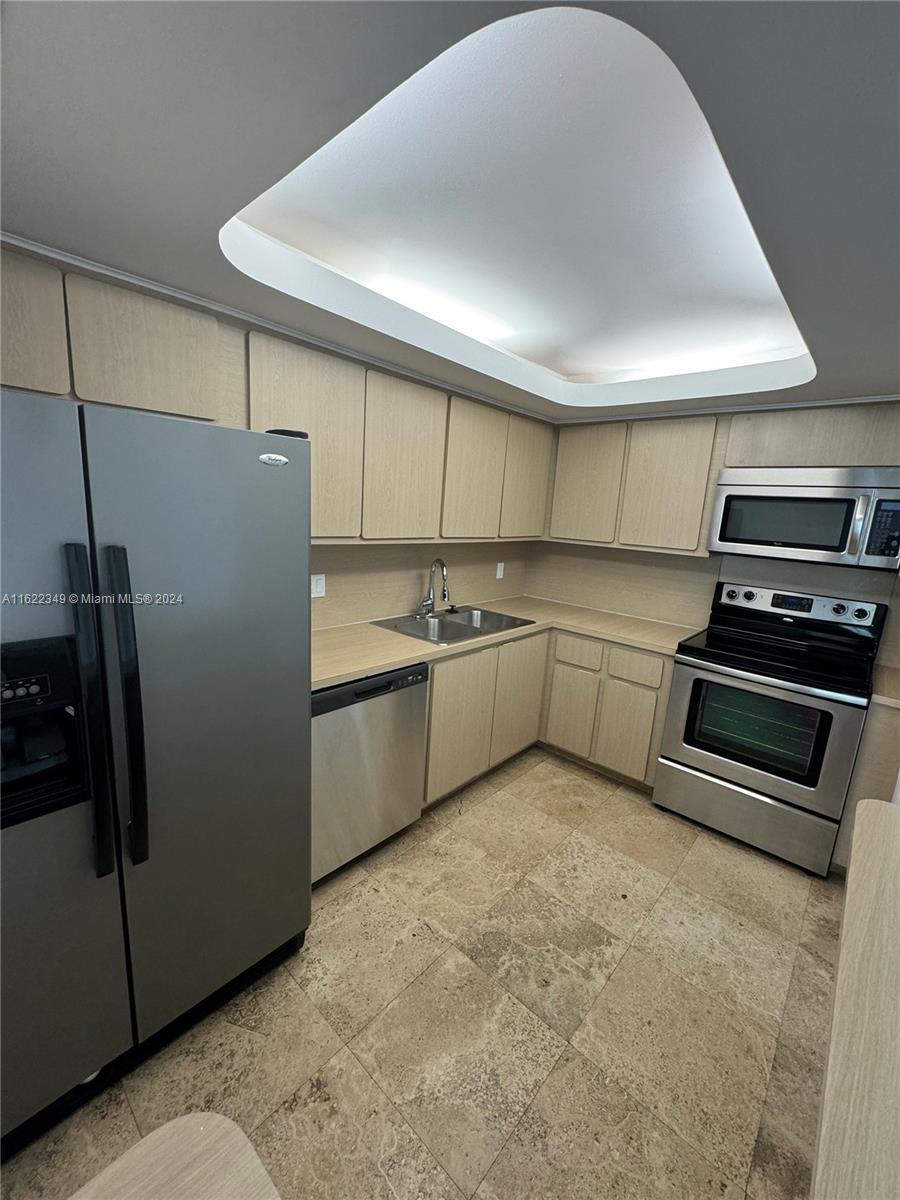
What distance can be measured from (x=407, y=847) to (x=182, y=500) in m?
1.89

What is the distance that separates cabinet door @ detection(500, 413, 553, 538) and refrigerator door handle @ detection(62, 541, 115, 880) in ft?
7.66

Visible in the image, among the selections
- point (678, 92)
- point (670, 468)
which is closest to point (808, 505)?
point (670, 468)

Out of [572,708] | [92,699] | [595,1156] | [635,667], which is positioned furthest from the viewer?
[572,708]

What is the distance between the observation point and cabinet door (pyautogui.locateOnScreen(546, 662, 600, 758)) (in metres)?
2.95

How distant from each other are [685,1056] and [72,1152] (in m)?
1.70

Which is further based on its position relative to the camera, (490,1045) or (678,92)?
(490,1045)

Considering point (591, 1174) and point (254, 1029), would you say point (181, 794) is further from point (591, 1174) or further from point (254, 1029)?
point (591, 1174)

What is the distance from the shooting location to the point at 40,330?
1.33 m

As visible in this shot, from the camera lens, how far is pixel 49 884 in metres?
1.13

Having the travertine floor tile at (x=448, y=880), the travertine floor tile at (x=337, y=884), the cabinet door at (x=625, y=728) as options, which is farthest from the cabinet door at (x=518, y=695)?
the travertine floor tile at (x=337, y=884)

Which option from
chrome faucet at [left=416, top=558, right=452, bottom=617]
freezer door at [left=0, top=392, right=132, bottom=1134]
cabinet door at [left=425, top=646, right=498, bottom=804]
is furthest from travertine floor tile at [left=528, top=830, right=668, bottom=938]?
freezer door at [left=0, top=392, right=132, bottom=1134]

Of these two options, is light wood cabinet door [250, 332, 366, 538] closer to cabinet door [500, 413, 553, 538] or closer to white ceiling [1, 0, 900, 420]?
white ceiling [1, 0, 900, 420]

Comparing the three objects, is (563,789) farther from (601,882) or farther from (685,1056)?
(685,1056)

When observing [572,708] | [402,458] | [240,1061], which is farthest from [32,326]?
[572,708]
